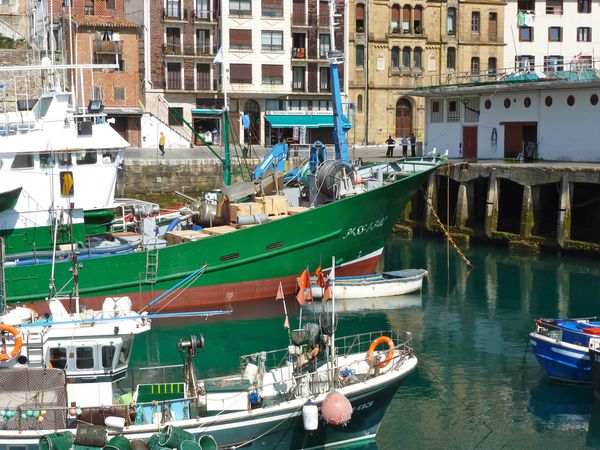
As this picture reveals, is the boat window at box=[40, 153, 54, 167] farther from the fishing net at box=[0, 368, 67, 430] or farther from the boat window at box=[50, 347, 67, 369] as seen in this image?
the fishing net at box=[0, 368, 67, 430]

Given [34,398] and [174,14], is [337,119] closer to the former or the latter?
[34,398]

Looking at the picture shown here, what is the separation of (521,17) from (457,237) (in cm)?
2909

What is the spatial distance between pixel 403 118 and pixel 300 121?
7461 mm

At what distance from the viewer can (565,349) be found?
22156 millimetres

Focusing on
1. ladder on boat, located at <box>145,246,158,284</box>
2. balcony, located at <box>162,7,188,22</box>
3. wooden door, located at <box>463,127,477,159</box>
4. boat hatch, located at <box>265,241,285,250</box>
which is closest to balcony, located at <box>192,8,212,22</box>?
balcony, located at <box>162,7,188,22</box>

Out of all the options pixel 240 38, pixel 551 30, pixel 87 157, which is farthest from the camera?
pixel 551 30

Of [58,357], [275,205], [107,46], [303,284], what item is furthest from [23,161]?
[107,46]

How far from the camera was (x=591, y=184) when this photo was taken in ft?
135

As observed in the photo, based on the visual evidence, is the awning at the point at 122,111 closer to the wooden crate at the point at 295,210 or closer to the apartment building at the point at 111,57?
the apartment building at the point at 111,57

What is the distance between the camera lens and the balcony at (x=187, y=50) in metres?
60.3

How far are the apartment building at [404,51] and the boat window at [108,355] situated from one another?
4666cm

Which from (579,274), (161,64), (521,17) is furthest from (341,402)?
(521,17)

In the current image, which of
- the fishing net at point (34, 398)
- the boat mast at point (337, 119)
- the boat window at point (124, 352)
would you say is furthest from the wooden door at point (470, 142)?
the fishing net at point (34, 398)

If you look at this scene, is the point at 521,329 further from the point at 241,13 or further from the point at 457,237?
the point at 241,13
